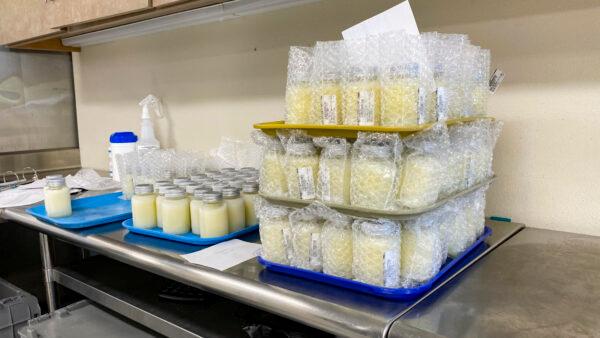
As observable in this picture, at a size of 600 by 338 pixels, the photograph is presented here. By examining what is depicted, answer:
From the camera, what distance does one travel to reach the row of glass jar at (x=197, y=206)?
112 cm

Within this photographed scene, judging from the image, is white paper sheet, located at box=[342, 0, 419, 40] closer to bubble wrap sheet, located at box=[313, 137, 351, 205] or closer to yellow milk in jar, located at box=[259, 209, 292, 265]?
bubble wrap sheet, located at box=[313, 137, 351, 205]

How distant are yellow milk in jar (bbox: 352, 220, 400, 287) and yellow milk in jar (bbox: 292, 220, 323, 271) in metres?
0.08

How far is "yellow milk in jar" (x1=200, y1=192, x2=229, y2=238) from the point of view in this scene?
1.11 m

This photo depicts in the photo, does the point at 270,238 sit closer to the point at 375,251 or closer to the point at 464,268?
the point at 375,251

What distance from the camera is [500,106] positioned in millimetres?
1202

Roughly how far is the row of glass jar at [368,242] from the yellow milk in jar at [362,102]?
0.17 meters

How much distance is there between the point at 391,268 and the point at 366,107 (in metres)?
0.28

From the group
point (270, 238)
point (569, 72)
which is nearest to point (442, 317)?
point (270, 238)

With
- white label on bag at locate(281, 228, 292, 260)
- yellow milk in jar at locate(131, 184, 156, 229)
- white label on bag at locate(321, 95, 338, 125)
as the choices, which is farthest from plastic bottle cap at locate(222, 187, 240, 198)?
white label on bag at locate(321, 95, 338, 125)

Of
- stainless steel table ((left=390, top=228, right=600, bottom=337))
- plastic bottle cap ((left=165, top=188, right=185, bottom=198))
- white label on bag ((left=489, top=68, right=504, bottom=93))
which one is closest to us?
stainless steel table ((left=390, top=228, right=600, bottom=337))

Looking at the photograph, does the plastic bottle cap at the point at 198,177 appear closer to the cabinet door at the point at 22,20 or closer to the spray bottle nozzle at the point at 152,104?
the spray bottle nozzle at the point at 152,104

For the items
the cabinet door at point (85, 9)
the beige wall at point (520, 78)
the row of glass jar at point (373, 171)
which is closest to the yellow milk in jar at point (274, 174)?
the row of glass jar at point (373, 171)

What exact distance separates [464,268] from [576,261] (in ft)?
0.80

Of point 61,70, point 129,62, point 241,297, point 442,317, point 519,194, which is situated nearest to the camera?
point 442,317
